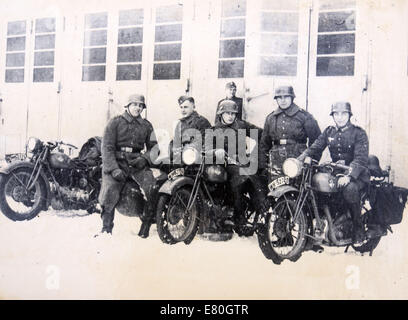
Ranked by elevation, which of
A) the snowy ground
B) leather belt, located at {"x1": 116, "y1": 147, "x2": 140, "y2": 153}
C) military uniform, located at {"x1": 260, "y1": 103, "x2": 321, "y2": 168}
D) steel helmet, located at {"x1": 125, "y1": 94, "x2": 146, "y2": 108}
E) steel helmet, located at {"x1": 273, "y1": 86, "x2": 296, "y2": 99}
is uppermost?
steel helmet, located at {"x1": 273, "y1": 86, "x2": 296, "y2": 99}

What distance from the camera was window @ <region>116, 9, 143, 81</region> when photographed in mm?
3477

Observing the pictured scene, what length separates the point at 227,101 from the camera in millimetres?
3221

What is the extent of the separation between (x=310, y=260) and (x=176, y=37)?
78.1 inches

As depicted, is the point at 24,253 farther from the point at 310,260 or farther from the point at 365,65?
the point at 365,65

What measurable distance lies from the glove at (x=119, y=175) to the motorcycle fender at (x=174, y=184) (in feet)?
1.23

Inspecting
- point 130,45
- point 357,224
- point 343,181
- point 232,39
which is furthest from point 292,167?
point 130,45

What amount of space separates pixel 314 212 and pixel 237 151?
0.71 m

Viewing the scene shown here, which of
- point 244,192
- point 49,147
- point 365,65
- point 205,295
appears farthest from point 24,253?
point 365,65

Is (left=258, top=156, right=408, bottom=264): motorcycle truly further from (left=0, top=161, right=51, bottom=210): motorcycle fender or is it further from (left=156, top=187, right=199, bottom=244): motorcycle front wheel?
(left=0, top=161, right=51, bottom=210): motorcycle fender

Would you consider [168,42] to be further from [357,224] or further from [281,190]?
[357,224]

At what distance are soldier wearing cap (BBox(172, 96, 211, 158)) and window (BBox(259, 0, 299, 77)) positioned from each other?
1.91ft

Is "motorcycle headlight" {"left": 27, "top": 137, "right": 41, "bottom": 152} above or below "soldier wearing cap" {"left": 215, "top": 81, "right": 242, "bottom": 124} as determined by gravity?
below

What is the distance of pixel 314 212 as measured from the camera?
9.88 feet

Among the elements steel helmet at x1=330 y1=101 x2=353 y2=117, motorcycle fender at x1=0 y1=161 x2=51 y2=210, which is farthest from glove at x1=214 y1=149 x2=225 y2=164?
motorcycle fender at x1=0 y1=161 x2=51 y2=210
